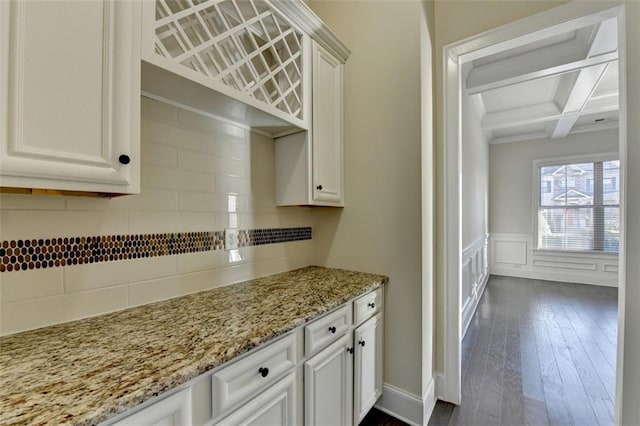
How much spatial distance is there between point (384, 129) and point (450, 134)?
470mm

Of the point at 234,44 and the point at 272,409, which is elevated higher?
the point at 234,44

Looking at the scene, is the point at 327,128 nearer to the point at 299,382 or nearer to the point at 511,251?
the point at 299,382

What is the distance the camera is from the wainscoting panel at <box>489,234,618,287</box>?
465cm

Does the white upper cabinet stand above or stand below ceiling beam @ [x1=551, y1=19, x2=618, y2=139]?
below

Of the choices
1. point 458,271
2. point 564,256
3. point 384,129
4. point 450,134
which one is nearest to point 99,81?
point 384,129

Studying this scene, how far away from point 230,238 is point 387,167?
1.01m

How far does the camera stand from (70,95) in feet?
2.45

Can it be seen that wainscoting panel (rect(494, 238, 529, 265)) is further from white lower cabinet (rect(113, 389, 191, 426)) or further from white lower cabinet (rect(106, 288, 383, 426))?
white lower cabinet (rect(113, 389, 191, 426))

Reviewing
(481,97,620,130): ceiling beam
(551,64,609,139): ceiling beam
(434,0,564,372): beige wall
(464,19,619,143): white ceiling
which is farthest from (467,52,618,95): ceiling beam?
(481,97,620,130): ceiling beam

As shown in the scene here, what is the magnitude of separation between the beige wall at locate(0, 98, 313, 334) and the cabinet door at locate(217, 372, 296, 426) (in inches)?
24.0

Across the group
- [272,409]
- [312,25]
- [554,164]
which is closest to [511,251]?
[554,164]

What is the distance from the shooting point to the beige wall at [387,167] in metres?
1.61

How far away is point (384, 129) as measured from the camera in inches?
67.5

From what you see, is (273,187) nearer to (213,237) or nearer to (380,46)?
(213,237)
